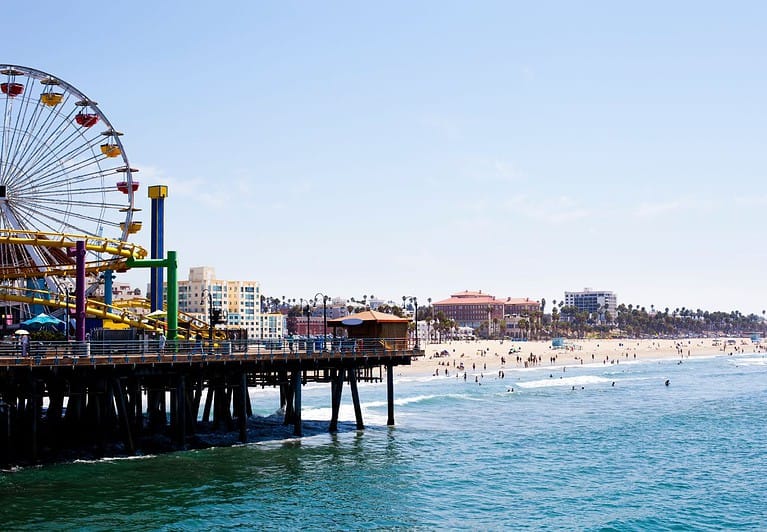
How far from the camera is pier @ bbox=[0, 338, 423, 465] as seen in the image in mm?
37688

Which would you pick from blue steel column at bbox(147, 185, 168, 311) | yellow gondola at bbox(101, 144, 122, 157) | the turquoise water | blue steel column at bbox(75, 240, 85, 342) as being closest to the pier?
blue steel column at bbox(75, 240, 85, 342)

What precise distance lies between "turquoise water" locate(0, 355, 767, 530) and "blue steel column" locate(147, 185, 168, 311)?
12410mm

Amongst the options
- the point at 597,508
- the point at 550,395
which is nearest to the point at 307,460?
the point at 597,508

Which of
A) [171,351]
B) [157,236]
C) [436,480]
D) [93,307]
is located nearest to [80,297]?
[171,351]

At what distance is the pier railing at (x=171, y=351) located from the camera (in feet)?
122

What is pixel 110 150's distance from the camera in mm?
64188

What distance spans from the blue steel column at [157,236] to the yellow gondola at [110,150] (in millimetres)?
5994

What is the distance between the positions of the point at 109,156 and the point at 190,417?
2547 centimetres

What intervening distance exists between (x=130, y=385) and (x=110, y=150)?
89.5 feet

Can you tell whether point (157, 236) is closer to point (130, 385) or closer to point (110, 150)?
point (110, 150)

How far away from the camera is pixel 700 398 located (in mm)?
82938

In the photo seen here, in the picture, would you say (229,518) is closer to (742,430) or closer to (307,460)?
(307,460)

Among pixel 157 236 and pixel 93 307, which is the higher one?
pixel 157 236

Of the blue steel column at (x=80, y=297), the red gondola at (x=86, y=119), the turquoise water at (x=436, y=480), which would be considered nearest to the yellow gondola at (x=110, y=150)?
the red gondola at (x=86, y=119)
